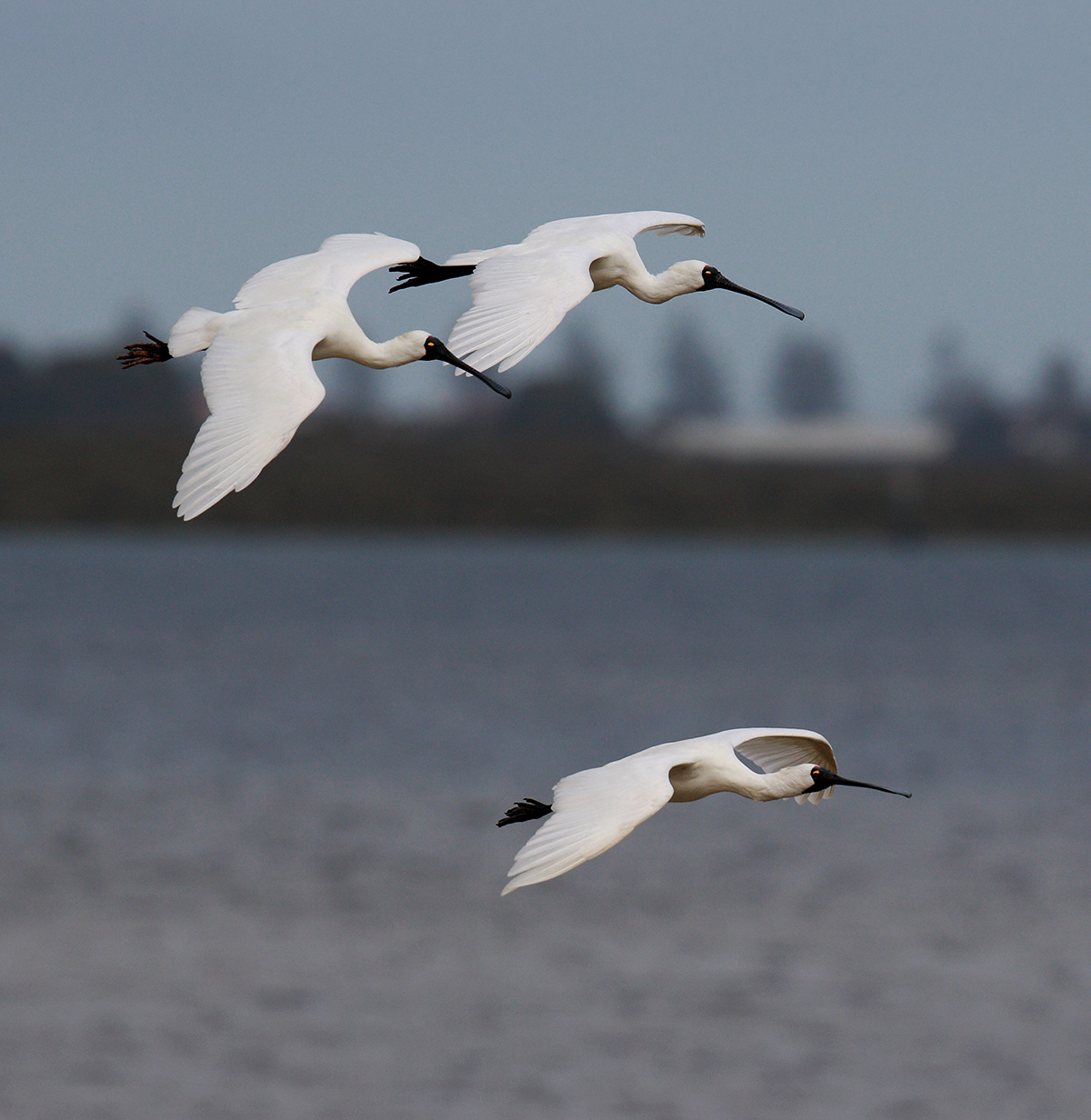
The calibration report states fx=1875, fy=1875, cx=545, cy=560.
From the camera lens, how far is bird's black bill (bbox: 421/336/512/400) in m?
4.22

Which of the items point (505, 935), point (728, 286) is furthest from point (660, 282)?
point (505, 935)

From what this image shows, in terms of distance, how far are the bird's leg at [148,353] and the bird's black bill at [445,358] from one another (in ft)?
2.35

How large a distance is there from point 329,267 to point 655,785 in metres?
→ 1.70

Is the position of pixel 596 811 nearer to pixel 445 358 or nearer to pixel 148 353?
pixel 445 358

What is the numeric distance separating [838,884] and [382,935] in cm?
1460

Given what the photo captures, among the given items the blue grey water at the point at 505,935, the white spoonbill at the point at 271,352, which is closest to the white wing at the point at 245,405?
the white spoonbill at the point at 271,352

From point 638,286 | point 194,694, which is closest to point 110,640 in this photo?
point 194,694

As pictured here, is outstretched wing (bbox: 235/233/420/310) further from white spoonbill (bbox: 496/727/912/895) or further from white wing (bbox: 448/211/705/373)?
white spoonbill (bbox: 496/727/912/895)

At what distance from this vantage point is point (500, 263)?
478cm

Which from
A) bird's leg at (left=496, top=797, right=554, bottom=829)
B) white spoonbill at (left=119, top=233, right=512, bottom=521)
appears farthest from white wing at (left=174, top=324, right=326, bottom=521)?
bird's leg at (left=496, top=797, right=554, bottom=829)

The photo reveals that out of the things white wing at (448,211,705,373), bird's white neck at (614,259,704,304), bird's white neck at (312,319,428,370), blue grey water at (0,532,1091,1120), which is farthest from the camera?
blue grey water at (0,532,1091,1120)

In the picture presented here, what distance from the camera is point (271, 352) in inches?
166

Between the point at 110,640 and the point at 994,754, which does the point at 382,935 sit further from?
the point at 110,640

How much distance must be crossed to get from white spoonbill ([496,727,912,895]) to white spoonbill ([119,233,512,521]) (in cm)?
96
